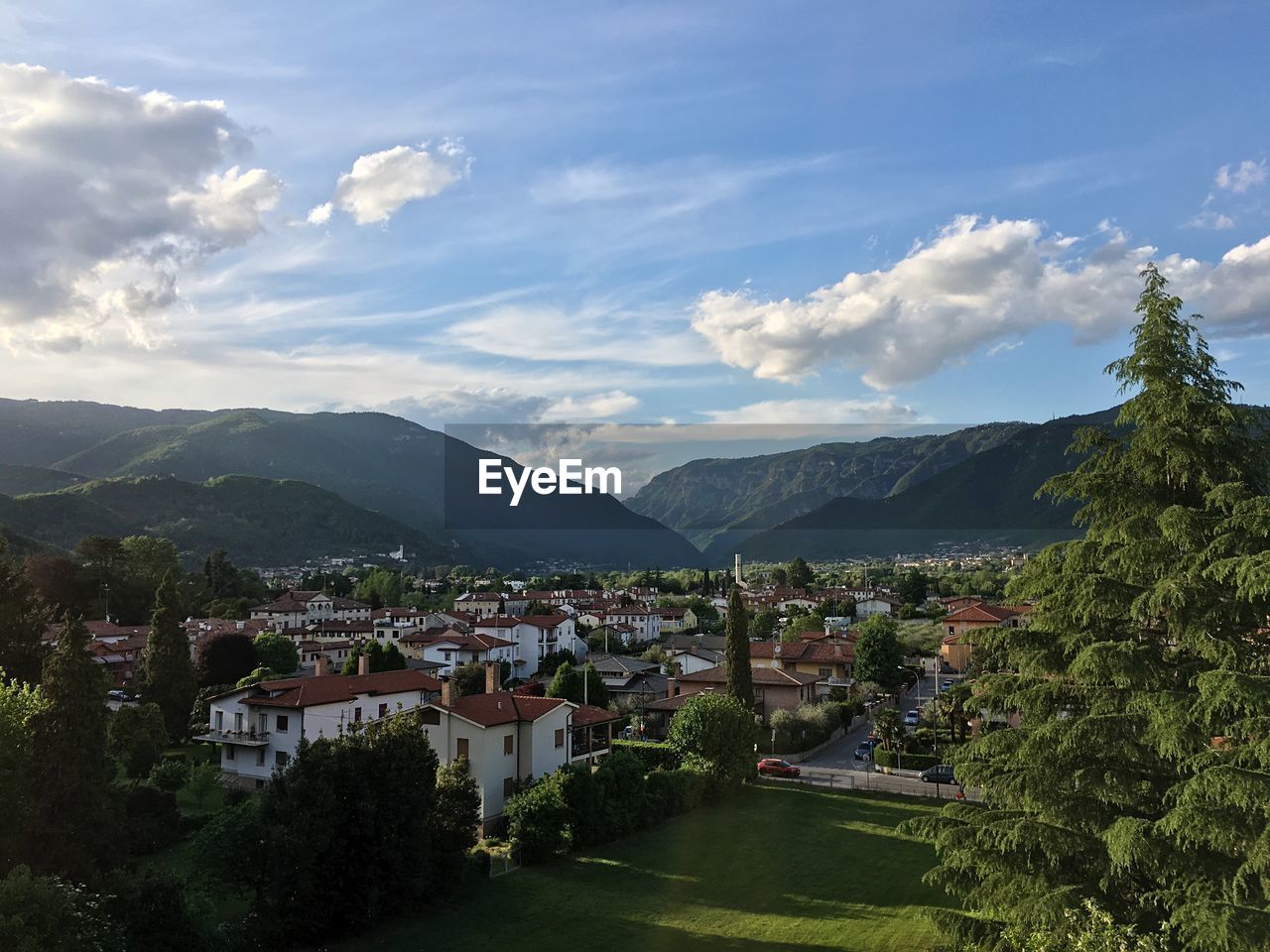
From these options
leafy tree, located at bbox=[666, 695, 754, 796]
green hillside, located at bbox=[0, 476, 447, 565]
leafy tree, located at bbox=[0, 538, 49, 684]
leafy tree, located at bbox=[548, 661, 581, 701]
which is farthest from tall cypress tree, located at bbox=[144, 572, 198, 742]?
green hillside, located at bbox=[0, 476, 447, 565]

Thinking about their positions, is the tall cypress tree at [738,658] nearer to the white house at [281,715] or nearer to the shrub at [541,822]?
the white house at [281,715]

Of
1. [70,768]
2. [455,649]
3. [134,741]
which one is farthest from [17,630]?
[455,649]

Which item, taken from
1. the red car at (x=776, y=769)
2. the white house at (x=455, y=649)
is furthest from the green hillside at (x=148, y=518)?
the red car at (x=776, y=769)

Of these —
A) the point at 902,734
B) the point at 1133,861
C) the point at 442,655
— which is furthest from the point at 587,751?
the point at 442,655

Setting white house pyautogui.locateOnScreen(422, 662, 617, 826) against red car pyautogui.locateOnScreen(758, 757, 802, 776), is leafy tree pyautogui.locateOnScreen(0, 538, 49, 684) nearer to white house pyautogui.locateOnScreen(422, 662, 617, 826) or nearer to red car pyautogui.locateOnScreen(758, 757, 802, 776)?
white house pyautogui.locateOnScreen(422, 662, 617, 826)

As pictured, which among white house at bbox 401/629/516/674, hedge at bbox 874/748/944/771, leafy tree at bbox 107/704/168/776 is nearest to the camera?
leafy tree at bbox 107/704/168/776

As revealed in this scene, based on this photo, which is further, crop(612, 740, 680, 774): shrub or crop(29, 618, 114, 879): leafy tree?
crop(612, 740, 680, 774): shrub

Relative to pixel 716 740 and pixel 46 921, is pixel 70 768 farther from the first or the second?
pixel 716 740
